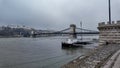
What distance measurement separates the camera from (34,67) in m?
17.6

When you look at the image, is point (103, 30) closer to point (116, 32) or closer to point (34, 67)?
point (116, 32)

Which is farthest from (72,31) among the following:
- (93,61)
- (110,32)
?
(93,61)

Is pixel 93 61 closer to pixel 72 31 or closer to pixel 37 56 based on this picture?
pixel 37 56

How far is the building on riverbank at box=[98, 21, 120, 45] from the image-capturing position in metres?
16.7

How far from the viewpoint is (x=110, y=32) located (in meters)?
17.0

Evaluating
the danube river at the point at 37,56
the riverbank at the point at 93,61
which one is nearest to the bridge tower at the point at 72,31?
the danube river at the point at 37,56

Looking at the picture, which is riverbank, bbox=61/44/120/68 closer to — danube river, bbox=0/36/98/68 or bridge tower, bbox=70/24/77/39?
danube river, bbox=0/36/98/68

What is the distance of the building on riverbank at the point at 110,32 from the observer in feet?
54.7

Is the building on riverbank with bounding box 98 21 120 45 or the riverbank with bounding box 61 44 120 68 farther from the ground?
the building on riverbank with bounding box 98 21 120 45

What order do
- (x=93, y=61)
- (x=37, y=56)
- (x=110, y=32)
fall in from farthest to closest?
1. (x=37, y=56)
2. (x=110, y=32)
3. (x=93, y=61)

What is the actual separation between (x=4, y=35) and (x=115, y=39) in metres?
137

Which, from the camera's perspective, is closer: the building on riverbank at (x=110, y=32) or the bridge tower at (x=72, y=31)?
the building on riverbank at (x=110, y=32)

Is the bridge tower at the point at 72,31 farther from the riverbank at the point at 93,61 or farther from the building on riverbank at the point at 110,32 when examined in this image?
the riverbank at the point at 93,61

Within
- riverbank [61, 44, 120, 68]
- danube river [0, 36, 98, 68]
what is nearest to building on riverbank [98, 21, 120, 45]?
riverbank [61, 44, 120, 68]
